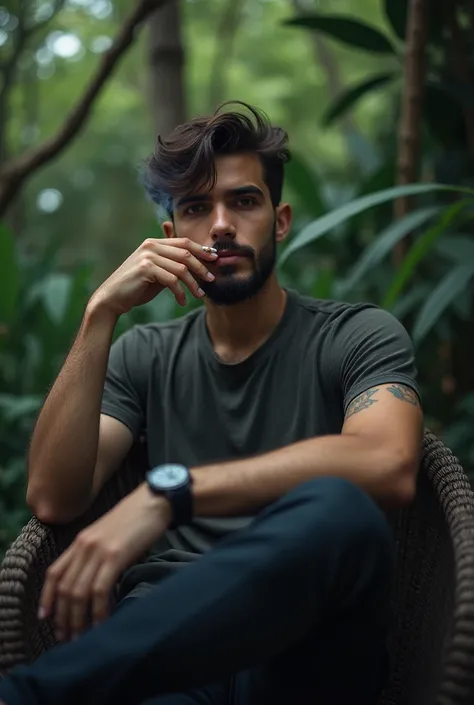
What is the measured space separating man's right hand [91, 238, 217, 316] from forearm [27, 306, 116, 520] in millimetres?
41

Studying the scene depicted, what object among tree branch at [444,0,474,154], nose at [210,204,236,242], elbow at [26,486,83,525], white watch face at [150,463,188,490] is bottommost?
elbow at [26,486,83,525]

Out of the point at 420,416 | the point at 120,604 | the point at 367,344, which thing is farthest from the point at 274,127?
the point at 120,604

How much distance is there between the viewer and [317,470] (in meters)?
1.52

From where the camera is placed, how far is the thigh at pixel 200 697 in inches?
58.2

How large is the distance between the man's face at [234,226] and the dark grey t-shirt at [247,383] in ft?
0.41

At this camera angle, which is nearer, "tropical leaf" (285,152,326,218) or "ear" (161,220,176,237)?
"ear" (161,220,176,237)

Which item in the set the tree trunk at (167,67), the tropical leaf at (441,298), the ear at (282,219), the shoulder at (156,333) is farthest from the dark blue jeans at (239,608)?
the tree trunk at (167,67)

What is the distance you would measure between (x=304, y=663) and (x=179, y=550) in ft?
1.52

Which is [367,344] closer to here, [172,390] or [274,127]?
[172,390]

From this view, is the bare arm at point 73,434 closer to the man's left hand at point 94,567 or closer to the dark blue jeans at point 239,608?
the man's left hand at point 94,567

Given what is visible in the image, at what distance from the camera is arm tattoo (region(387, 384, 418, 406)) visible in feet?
5.60

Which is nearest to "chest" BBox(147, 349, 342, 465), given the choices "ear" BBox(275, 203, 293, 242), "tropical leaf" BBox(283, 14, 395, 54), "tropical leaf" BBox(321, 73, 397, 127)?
"ear" BBox(275, 203, 293, 242)

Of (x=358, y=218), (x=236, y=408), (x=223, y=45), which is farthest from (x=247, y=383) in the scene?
(x=223, y=45)

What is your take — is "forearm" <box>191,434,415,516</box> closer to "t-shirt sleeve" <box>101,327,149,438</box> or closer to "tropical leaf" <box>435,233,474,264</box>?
"t-shirt sleeve" <box>101,327,149,438</box>
